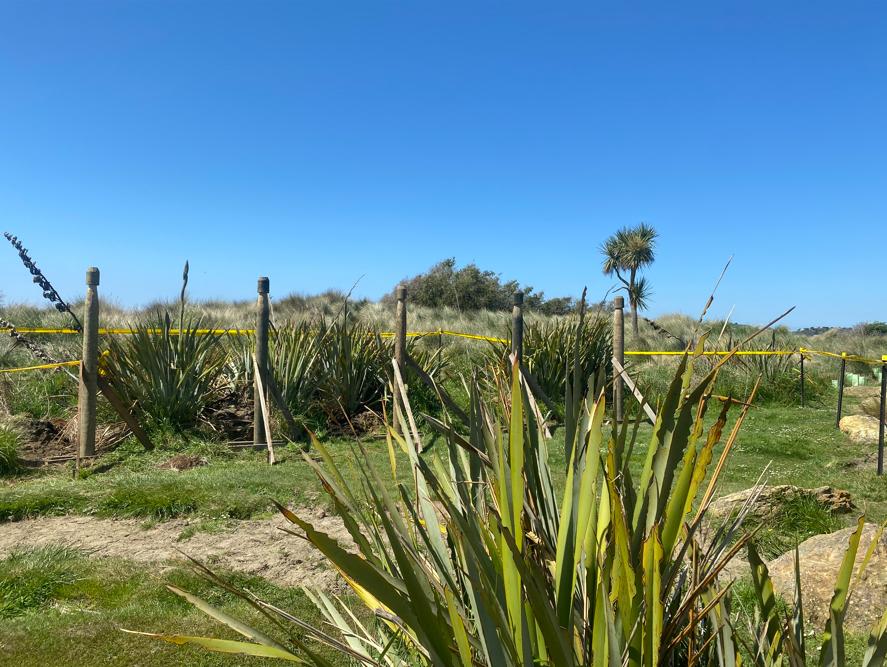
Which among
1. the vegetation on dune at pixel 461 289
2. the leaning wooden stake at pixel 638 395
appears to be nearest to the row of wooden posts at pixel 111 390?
the leaning wooden stake at pixel 638 395

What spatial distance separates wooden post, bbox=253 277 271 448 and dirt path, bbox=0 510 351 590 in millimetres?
3270

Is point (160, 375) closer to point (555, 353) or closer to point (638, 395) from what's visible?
point (555, 353)

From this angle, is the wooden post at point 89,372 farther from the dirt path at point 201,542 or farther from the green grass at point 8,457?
the dirt path at point 201,542

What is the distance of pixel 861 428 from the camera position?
28.3 ft

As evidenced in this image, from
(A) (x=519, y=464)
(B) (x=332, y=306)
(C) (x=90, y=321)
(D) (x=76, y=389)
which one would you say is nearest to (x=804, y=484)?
(A) (x=519, y=464)

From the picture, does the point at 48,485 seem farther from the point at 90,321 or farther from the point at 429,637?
the point at 429,637

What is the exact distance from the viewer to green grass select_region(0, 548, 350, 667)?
9.57 feet

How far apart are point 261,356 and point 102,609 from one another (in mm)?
5182

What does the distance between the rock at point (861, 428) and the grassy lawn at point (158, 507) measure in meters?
0.19

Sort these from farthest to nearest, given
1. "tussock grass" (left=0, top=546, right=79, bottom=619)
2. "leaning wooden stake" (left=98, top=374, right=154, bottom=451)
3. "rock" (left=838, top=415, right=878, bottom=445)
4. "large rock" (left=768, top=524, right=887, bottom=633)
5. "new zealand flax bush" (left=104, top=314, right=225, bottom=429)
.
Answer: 1. "new zealand flax bush" (left=104, top=314, right=225, bottom=429)
2. "rock" (left=838, top=415, right=878, bottom=445)
3. "leaning wooden stake" (left=98, top=374, right=154, bottom=451)
4. "tussock grass" (left=0, top=546, right=79, bottom=619)
5. "large rock" (left=768, top=524, right=887, bottom=633)

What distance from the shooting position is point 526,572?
0.99 meters

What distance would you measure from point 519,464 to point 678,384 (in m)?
0.33

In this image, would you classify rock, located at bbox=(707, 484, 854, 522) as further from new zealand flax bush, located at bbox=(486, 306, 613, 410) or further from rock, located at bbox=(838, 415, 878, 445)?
new zealand flax bush, located at bbox=(486, 306, 613, 410)

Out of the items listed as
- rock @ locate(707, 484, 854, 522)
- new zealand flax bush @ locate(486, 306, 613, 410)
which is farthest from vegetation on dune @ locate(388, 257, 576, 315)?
rock @ locate(707, 484, 854, 522)
